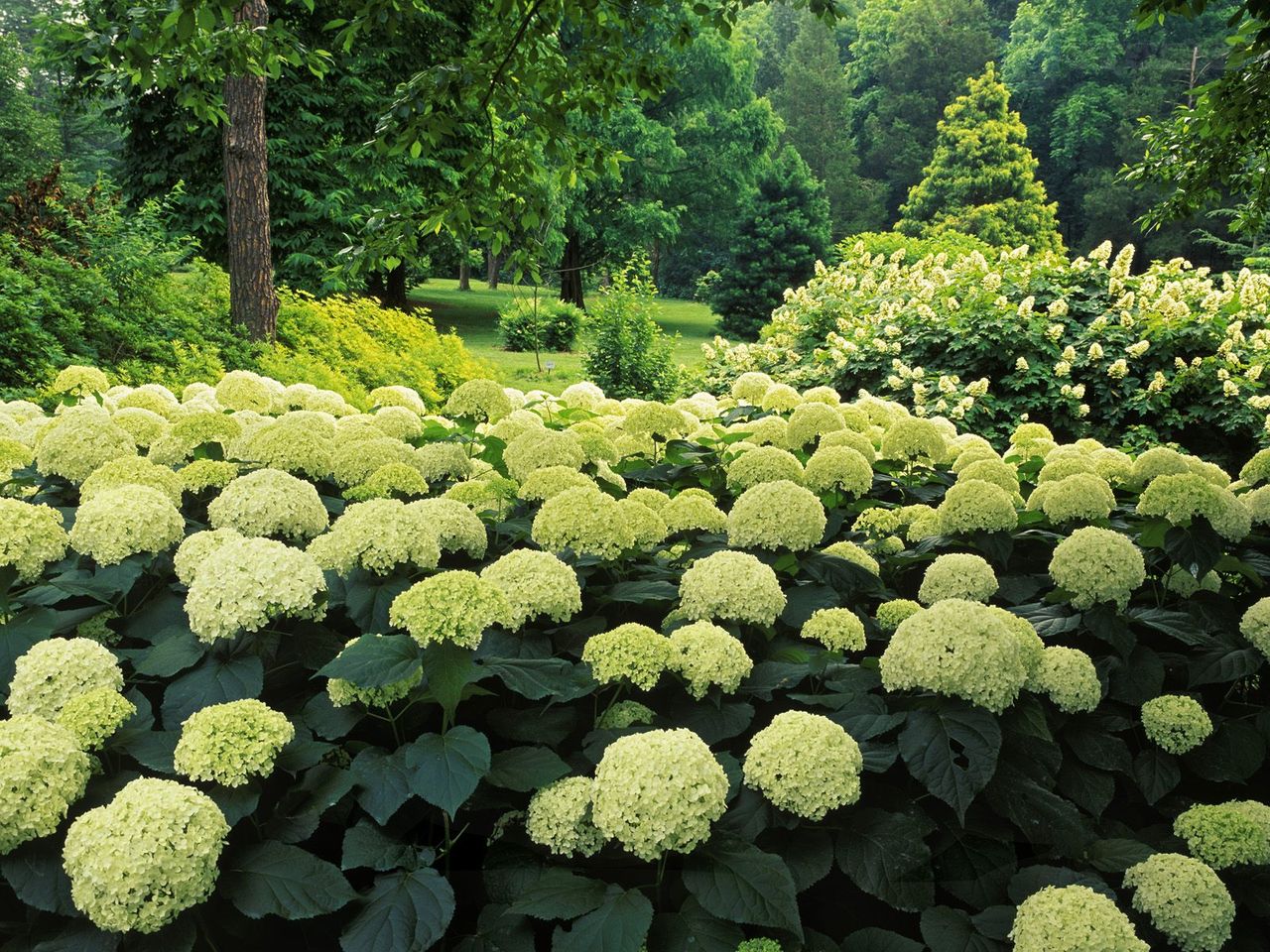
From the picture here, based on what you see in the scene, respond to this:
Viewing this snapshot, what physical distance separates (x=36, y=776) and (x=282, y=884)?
17.6 inches

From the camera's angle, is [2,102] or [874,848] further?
[2,102]

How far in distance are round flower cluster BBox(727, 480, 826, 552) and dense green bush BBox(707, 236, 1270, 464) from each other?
18.5 feet

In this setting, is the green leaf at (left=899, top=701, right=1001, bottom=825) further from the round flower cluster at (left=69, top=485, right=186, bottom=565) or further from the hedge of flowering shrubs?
the round flower cluster at (left=69, top=485, right=186, bottom=565)

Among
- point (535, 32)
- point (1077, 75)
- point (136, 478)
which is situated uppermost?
point (1077, 75)

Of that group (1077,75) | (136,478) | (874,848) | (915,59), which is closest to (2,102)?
(136,478)

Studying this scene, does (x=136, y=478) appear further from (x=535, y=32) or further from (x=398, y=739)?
(x=535, y=32)

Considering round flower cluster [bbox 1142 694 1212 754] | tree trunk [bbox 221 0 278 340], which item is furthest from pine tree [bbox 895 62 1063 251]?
round flower cluster [bbox 1142 694 1212 754]

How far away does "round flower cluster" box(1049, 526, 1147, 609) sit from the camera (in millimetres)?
2328

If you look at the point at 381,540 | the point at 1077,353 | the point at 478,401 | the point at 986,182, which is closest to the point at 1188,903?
the point at 381,540

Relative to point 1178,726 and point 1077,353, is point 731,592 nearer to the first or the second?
point 1178,726

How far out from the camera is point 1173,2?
345 cm

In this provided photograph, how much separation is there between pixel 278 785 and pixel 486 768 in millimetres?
509

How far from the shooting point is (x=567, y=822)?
1698mm

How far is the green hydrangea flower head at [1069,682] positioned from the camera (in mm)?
2113
